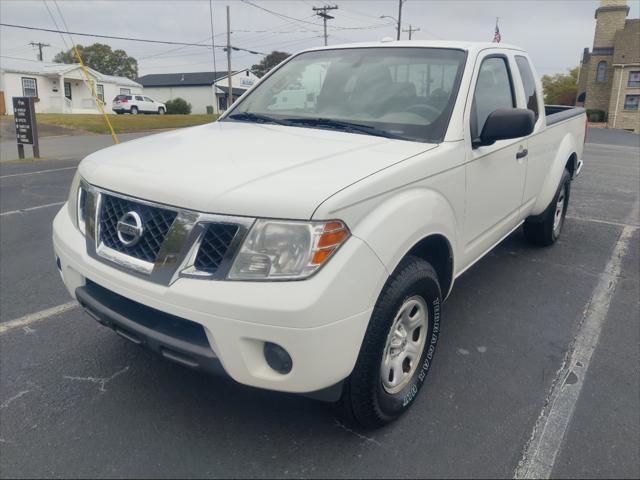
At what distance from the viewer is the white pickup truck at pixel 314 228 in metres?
2.11

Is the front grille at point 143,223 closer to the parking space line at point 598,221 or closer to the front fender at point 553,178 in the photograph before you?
the front fender at point 553,178

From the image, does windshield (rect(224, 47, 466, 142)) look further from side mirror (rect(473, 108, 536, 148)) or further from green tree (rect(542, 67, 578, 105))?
green tree (rect(542, 67, 578, 105))

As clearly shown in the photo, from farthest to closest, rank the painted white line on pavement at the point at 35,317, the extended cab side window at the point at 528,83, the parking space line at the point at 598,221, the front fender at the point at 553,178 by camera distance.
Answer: the parking space line at the point at 598,221 → the front fender at the point at 553,178 → the extended cab side window at the point at 528,83 → the painted white line on pavement at the point at 35,317

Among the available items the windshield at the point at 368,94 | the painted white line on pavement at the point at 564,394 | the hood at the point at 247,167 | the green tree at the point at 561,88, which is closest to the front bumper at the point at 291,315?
the hood at the point at 247,167

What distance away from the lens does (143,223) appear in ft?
7.75

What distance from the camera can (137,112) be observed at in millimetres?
44094

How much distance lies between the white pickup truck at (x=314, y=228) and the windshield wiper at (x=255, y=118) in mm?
24

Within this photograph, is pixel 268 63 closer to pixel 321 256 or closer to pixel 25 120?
pixel 25 120

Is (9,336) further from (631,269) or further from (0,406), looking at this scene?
(631,269)

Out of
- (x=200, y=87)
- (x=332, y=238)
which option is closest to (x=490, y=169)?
(x=332, y=238)

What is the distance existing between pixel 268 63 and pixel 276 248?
7180 centimetres

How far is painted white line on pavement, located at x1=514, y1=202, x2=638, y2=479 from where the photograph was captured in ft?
8.02

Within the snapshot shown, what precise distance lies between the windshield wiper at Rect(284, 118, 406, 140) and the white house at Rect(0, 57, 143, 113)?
43.7 metres

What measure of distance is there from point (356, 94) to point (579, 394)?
2.19 metres
